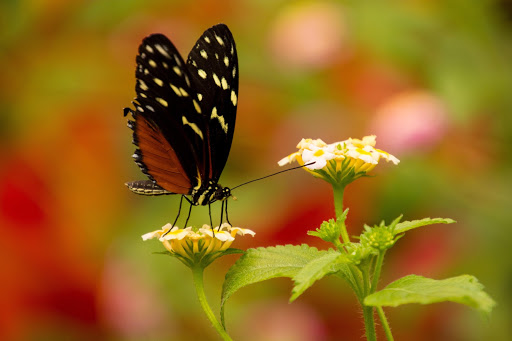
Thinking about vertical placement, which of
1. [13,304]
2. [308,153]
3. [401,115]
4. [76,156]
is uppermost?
[401,115]

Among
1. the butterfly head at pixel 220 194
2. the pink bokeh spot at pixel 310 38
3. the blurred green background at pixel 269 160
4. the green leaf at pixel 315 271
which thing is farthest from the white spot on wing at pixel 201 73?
the pink bokeh spot at pixel 310 38

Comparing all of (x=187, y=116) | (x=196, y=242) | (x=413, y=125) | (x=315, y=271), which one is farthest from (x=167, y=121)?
(x=413, y=125)

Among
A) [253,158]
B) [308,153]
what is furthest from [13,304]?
[308,153]

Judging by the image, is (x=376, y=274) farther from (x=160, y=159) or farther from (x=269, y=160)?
(x=269, y=160)

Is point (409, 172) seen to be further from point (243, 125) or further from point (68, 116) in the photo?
point (68, 116)

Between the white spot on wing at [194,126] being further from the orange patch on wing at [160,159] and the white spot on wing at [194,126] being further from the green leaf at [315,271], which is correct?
the green leaf at [315,271]

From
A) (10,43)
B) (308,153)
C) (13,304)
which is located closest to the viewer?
(308,153)
